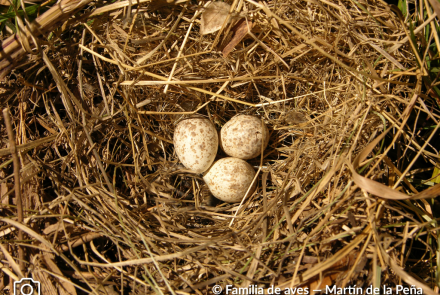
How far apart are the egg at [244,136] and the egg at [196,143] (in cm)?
9

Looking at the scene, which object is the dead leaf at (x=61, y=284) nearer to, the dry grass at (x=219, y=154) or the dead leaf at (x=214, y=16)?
the dry grass at (x=219, y=154)

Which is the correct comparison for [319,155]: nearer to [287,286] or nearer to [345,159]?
[345,159]

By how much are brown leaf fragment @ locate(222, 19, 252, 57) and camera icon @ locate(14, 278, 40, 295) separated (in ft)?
4.88

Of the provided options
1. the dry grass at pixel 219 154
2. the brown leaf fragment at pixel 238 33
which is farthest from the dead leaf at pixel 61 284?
the brown leaf fragment at pixel 238 33

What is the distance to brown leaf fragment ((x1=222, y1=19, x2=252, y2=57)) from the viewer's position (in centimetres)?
156

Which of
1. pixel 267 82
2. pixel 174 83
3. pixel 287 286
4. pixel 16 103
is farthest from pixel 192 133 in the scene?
pixel 16 103

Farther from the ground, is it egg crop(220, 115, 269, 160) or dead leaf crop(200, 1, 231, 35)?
dead leaf crop(200, 1, 231, 35)

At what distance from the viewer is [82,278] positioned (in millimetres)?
1355

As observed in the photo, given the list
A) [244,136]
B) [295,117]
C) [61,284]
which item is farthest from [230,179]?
[61,284]

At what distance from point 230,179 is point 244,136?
0.25 meters

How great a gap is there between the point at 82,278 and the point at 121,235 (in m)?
0.28

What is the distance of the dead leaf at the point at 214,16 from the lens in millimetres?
1506
